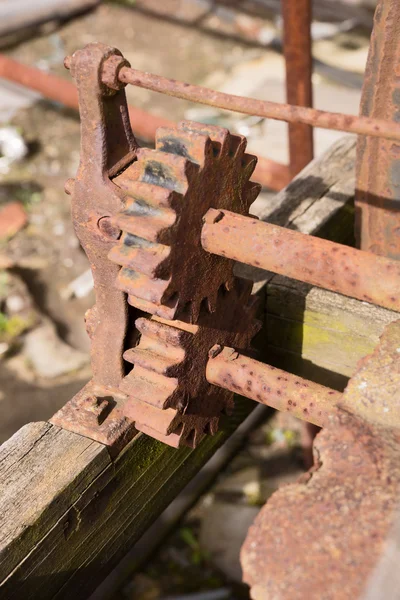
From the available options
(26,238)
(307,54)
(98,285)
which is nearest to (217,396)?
(98,285)

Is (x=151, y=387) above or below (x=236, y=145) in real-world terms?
below

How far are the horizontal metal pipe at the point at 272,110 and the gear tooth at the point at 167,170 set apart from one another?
0.38 feet

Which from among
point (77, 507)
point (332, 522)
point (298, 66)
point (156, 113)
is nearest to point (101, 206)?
point (77, 507)

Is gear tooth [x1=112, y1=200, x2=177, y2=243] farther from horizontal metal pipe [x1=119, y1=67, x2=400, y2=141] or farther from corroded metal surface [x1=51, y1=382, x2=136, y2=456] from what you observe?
corroded metal surface [x1=51, y1=382, x2=136, y2=456]

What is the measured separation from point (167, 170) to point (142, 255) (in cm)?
17

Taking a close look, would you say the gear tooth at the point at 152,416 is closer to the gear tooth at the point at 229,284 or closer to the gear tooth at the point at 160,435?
the gear tooth at the point at 160,435

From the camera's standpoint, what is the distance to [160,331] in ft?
4.90

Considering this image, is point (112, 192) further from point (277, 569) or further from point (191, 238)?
point (277, 569)

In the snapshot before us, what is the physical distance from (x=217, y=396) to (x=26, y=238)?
10.9 feet

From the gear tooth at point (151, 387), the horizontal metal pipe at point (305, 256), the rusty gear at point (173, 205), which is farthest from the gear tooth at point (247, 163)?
the gear tooth at point (151, 387)

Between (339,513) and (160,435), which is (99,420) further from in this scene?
(339,513)

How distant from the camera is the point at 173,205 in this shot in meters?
1.27

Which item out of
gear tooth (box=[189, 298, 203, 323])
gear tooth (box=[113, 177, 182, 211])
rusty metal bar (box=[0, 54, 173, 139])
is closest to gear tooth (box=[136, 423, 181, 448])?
gear tooth (box=[189, 298, 203, 323])

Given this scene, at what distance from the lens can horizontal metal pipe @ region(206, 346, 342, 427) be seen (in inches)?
56.9
